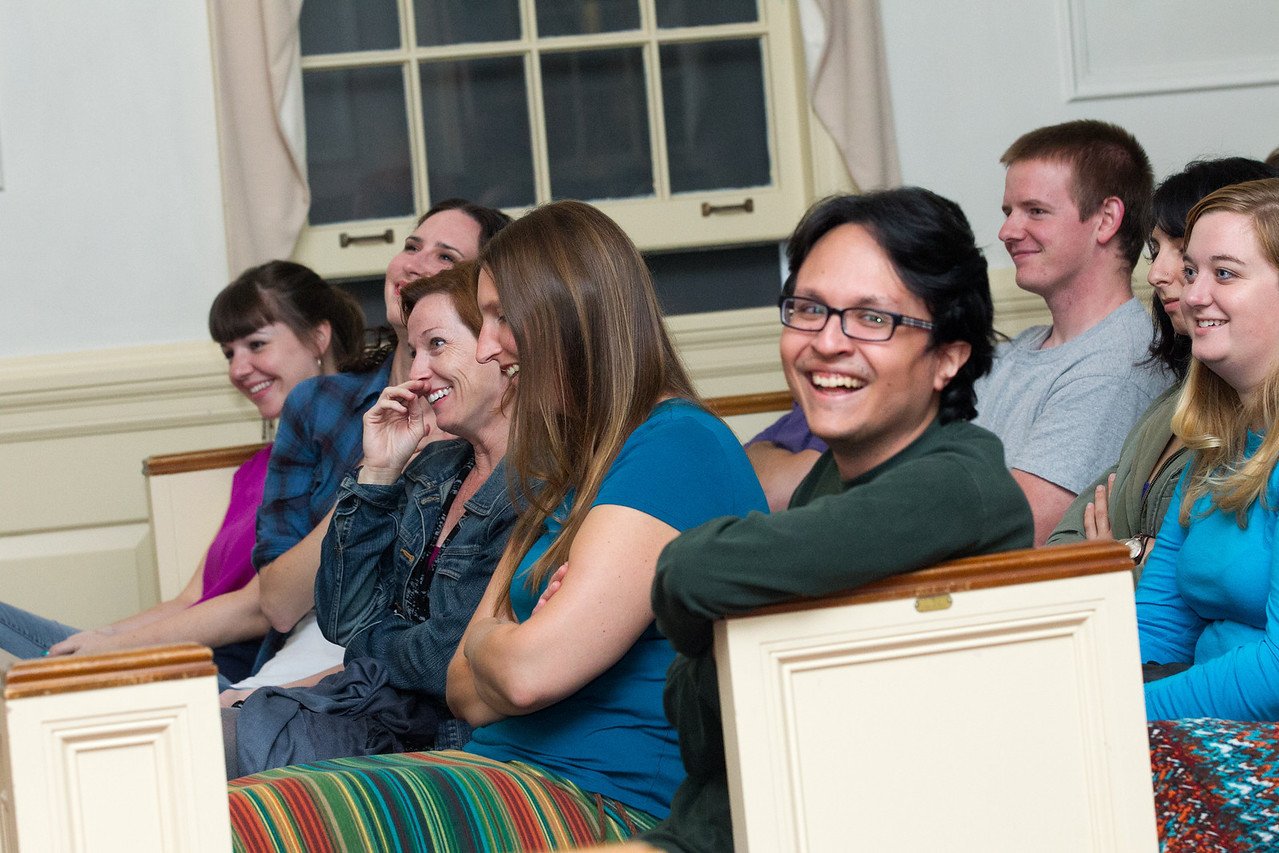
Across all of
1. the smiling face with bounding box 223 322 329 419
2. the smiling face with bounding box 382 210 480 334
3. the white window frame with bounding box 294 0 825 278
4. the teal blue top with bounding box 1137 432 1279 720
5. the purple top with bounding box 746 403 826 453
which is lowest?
the teal blue top with bounding box 1137 432 1279 720

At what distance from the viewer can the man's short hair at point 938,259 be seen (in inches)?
49.6

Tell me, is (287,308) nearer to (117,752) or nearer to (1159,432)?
(1159,432)

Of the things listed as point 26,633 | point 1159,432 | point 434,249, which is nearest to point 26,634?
point 26,633

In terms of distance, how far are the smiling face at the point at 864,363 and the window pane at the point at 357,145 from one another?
8.09 feet

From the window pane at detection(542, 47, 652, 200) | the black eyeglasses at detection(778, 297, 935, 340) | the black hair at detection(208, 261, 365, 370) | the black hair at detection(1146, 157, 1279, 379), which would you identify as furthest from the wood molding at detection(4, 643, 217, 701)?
the window pane at detection(542, 47, 652, 200)

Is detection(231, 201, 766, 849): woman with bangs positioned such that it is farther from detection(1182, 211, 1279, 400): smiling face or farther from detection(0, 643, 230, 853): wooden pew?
detection(1182, 211, 1279, 400): smiling face

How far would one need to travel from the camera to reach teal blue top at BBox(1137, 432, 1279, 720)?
4.92 feet

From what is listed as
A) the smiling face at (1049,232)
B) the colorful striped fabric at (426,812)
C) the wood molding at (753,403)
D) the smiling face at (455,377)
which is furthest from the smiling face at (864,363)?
the wood molding at (753,403)

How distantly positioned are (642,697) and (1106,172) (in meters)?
1.43

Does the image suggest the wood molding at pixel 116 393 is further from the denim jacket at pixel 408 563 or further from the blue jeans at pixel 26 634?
the denim jacket at pixel 408 563

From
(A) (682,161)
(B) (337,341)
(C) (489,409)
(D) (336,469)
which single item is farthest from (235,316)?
(A) (682,161)

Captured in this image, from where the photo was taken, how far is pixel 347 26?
3.55m

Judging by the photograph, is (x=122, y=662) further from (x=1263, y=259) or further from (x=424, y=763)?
(x=1263, y=259)

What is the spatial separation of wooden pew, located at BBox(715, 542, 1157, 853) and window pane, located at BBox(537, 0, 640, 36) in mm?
2687
